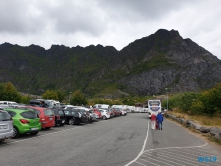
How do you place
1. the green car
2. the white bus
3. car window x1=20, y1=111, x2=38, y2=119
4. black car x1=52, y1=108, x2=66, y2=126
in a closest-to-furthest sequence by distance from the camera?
the green car → car window x1=20, y1=111, x2=38, y2=119 → black car x1=52, y1=108, x2=66, y2=126 → the white bus

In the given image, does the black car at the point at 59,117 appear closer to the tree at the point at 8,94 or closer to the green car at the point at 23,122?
the green car at the point at 23,122

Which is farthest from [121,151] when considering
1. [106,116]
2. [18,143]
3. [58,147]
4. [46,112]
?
[106,116]

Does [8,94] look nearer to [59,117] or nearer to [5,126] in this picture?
[59,117]

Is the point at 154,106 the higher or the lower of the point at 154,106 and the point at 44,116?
the higher

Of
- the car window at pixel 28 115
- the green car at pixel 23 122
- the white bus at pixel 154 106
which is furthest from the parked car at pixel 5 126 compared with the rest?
the white bus at pixel 154 106

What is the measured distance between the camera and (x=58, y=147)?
1081cm

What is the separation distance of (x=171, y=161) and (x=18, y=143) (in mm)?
7118

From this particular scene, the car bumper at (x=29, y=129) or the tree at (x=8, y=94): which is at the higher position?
the tree at (x=8, y=94)

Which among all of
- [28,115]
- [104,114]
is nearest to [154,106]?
[104,114]

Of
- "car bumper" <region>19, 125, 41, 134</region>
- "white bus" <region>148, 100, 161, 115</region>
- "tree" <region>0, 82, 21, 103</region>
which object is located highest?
"tree" <region>0, 82, 21, 103</region>

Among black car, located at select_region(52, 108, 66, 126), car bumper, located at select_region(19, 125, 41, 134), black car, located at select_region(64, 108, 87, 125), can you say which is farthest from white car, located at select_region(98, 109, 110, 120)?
car bumper, located at select_region(19, 125, 41, 134)

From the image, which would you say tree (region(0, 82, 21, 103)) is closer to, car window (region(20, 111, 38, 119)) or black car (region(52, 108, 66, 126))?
black car (region(52, 108, 66, 126))

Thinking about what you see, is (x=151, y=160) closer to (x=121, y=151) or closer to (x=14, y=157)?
Answer: (x=121, y=151)

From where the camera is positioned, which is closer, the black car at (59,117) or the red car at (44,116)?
the red car at (44,116)
